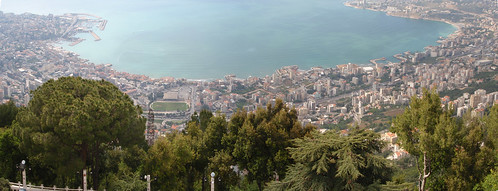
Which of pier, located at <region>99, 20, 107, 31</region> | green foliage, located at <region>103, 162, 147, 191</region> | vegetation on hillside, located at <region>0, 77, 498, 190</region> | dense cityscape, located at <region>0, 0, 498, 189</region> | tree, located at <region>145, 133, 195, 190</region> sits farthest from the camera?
pier, located at <region>99, 20, 107, 31</region>

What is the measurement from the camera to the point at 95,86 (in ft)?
21.6

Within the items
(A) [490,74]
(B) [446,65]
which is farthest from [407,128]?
(B) [446,65]

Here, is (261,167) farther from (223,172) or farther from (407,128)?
(407,128)

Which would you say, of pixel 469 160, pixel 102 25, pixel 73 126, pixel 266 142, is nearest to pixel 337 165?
pixel 266 142

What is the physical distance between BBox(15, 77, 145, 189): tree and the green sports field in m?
14.0

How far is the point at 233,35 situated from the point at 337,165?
29.9 metres

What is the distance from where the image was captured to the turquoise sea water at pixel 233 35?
28078 mm

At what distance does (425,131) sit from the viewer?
19.3ft

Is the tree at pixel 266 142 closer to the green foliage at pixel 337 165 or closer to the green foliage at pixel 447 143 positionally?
the green foliage at pixel 337 165

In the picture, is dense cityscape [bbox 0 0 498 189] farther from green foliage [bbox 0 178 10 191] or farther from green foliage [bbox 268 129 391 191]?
green foliage [bbox 0 178 10 191]

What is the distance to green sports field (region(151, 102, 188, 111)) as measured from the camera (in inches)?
808

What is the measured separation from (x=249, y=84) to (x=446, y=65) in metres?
11.3

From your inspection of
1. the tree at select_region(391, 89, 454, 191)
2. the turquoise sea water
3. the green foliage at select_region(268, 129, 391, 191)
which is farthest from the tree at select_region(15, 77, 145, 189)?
the turquoise sea water

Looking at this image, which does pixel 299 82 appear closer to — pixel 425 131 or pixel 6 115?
pixel 6 115
